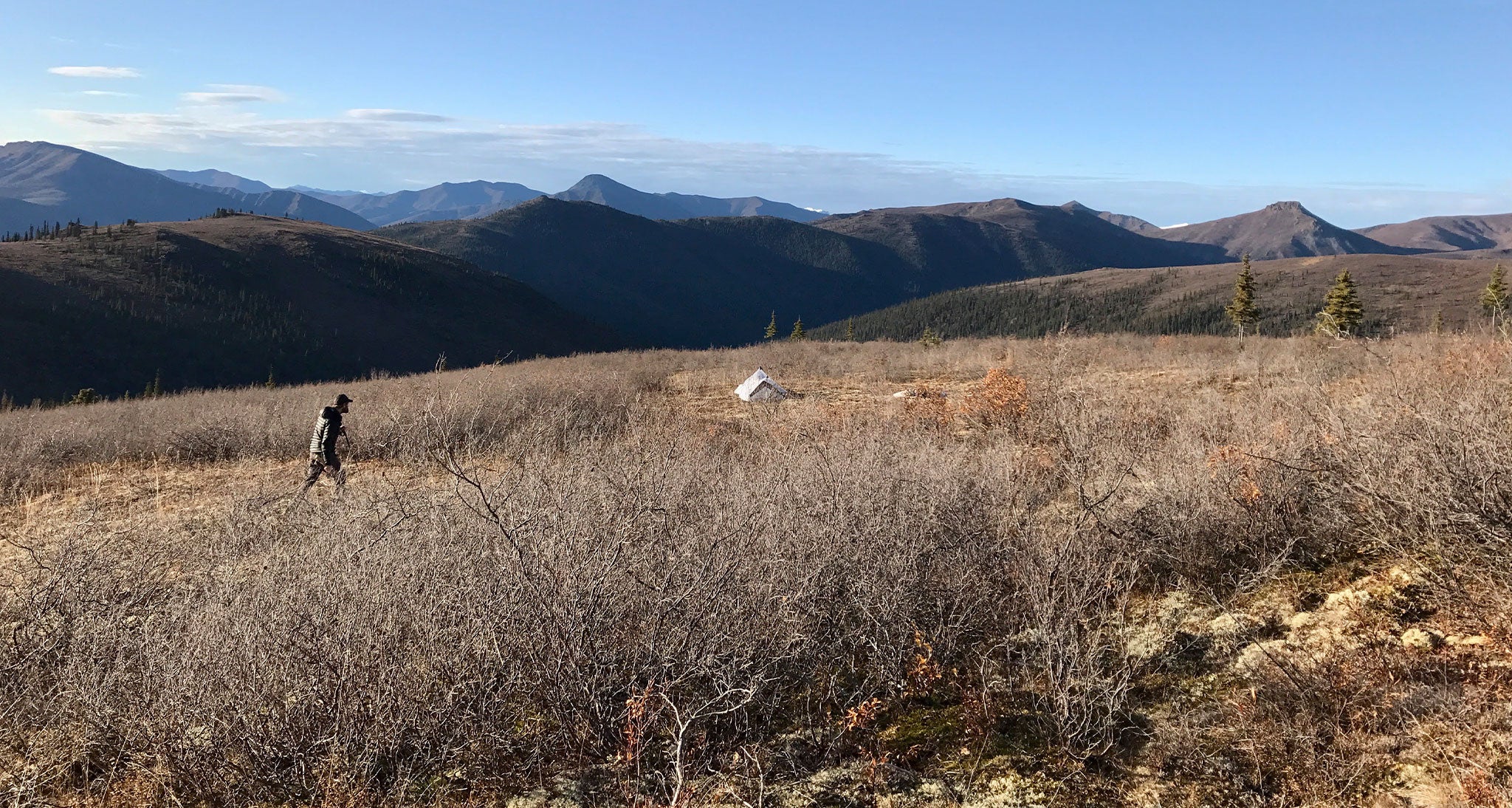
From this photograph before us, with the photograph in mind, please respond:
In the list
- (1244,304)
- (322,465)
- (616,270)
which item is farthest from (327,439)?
(616,270)

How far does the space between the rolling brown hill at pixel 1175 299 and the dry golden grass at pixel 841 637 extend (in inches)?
3447

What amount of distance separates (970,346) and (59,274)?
75943 mm

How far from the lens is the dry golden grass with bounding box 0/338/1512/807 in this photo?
9.11ft

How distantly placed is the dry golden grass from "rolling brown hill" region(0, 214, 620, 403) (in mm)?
59934

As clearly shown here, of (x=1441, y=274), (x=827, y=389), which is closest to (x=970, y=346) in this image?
(x=827, y=389)

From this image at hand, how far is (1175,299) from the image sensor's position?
116625mm

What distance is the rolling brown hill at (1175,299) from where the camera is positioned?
95.4m

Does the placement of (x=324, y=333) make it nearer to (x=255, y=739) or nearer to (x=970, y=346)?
Result: (x=970, y=346)

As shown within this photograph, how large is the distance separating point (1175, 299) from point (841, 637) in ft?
430

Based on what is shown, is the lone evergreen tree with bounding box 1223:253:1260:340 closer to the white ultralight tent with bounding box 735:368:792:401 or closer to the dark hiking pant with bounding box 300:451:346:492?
the white ultralight tent with bounding box 735:368:792:401

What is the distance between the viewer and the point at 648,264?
18312cm

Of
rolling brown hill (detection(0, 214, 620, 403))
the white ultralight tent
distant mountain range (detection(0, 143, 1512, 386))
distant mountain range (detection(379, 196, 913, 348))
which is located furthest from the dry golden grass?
distant mountain range (detection(379, 196, 913, 348))

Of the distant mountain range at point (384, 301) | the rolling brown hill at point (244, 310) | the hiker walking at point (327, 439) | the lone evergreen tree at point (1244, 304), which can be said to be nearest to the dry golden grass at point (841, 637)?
the hiker walking at point (327, 439)

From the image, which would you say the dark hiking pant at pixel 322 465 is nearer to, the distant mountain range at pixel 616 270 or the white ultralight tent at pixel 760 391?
the white ultralight tent at pixel 760 391
